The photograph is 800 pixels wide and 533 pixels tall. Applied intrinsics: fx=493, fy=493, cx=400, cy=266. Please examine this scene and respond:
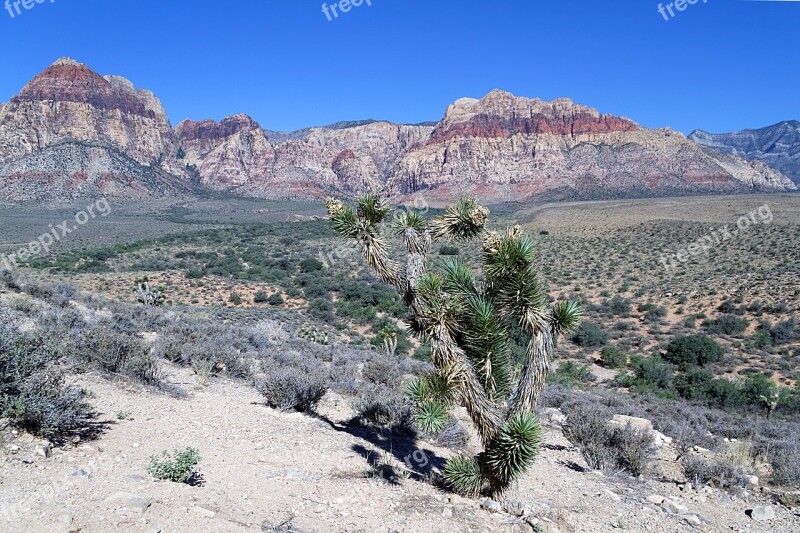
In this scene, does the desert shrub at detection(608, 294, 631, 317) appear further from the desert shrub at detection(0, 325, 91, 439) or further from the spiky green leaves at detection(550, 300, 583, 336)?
the desert shrub at detection(0, 325, 91, 439)

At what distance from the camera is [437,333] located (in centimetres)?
541

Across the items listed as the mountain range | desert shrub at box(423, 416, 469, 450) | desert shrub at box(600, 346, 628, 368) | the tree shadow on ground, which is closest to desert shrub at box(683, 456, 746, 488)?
desert shrub at box(423, 416, 469, 450)

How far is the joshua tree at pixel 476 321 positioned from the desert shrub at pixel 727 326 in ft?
62.4

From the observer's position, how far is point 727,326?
2081 cm

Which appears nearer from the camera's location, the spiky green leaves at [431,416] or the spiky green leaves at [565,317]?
the spiky green leaves at [431,416]

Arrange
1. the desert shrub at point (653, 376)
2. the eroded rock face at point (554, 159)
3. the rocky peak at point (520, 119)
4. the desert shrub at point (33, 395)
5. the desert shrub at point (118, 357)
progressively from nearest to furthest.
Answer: the desert shrub at point (33, 395)
the desert shrub at point (118, 357)
the desert shrub at point (653, 376)
the eroded rock face at point (554, 159)
the rocky peak at point (520, 119)

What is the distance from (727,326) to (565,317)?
19637 millimetres

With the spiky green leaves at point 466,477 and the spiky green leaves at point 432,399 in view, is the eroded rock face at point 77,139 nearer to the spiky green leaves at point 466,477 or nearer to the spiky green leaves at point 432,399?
the spiky green leaves at point 432,399

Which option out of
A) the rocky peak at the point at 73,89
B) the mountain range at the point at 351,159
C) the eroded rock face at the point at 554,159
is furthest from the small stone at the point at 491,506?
the rocky peak at the point at 73,89

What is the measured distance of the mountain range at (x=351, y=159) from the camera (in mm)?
117250

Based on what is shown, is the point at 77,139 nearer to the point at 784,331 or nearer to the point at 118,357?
the point at 118,357

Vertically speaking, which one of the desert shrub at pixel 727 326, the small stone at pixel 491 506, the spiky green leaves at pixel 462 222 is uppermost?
the spiky green leaves at pixel 462 222

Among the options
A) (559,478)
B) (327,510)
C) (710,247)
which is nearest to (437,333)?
(327,510)

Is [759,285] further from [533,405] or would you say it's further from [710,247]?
[533,405]
